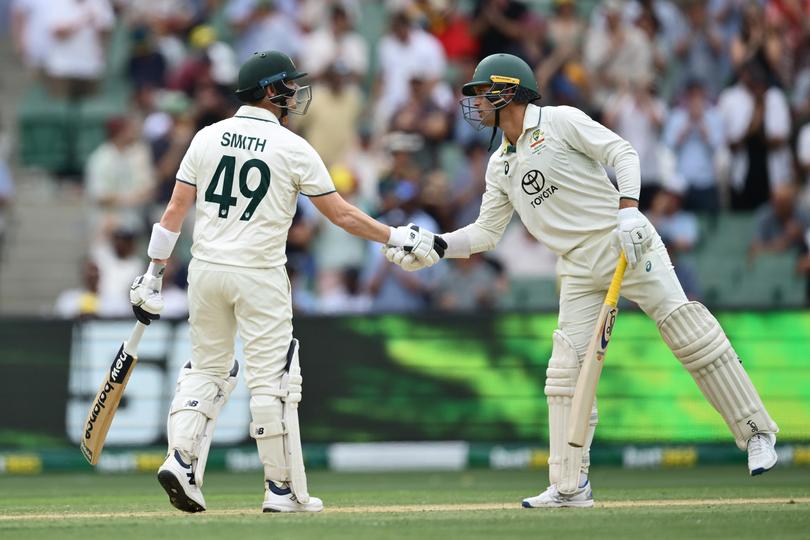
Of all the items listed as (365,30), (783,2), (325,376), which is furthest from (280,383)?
(783,2)

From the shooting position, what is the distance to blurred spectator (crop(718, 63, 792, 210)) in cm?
1487

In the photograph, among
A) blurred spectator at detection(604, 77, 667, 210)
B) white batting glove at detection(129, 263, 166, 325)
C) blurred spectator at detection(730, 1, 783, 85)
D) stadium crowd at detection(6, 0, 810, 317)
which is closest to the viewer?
white batting glove at detection(129, 263, 166, 325)

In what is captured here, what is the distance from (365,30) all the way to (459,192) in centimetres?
330

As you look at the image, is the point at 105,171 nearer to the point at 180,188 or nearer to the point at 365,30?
the point at 365,30

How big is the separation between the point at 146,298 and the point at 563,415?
2.15 meters

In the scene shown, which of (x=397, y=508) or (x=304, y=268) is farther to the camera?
(x=304, y=268)

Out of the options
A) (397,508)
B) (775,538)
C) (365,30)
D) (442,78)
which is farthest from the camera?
(365,30)

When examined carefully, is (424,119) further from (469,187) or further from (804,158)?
(804,158)

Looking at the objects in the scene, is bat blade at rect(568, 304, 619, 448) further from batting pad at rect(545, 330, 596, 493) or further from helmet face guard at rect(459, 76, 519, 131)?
helmet face guard at rect(459, 76, 519, 131)

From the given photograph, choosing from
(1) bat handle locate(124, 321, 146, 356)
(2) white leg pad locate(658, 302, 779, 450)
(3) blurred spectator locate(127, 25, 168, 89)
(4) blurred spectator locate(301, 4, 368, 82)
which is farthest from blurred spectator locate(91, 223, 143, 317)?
(2) white leg pad locate(658, 302, 779, 450)

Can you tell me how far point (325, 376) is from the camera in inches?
462

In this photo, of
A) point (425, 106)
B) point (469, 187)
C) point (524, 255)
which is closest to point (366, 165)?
point (425, 106)

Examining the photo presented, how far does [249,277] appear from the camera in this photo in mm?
7250

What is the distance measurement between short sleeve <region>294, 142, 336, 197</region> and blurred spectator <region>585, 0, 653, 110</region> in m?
8.41
